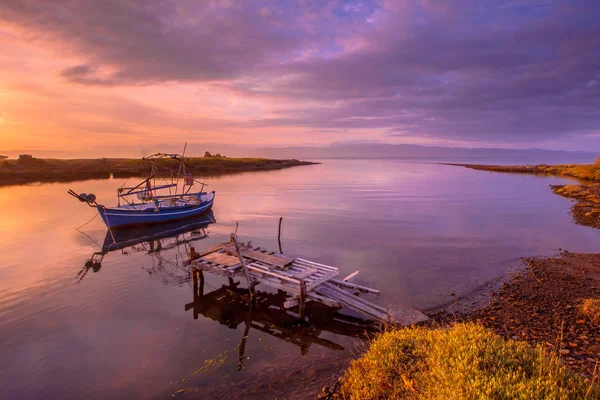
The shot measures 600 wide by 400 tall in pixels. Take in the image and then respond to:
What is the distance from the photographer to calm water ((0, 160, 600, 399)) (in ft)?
33.7

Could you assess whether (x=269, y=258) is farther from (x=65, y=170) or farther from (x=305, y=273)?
(x=65, y=170)

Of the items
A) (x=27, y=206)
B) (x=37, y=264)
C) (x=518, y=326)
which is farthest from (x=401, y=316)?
(x=27, y=206)

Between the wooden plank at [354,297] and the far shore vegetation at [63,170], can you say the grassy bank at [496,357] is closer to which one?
the wooden plank at [354,297]

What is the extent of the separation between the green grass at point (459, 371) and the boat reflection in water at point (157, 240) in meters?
13.9

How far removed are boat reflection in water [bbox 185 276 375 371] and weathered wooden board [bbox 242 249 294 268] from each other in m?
1.75

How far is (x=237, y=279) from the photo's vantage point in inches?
725

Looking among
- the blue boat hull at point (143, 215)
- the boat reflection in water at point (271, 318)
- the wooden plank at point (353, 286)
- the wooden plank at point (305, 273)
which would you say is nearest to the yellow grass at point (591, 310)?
the wooden plank at point (353, 286)

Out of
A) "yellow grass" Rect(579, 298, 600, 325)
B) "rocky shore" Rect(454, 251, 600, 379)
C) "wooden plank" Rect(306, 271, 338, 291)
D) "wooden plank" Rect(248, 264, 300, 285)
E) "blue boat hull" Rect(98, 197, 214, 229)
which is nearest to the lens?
"rocky shore" Rect(454, 251, 600, 379)

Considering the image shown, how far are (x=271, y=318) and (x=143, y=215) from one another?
2285cm

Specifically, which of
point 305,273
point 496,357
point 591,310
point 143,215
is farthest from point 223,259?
point 143,215

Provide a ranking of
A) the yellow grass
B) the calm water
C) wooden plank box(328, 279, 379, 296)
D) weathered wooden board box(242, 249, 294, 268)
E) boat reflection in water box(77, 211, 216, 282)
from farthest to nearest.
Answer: boat reflection in water box(77, 211, 216, 282)
weathered wooden board box(242, 249, 294, 268)
wooden plank box(328, 279, 379, 296)
the yellow grass
the calm water

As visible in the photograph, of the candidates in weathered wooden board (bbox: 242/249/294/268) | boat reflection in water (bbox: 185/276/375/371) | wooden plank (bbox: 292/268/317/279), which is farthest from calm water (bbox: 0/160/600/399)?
weathered wooden board (bbox: 242/249/294/268)

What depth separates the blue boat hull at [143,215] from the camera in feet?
97.5

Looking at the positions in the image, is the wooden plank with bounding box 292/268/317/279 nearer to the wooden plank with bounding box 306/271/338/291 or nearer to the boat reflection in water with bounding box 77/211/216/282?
the wooden plank with bounding box 306/271/338/291
